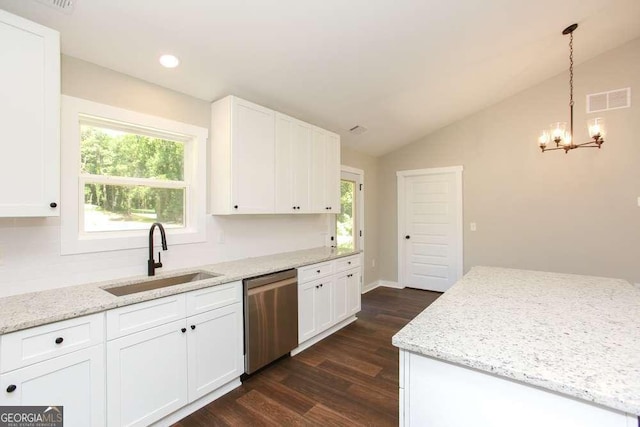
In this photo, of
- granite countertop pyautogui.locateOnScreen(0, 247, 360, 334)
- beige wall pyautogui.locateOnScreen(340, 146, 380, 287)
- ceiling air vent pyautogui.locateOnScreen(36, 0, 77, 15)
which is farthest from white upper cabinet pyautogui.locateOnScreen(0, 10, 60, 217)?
beige wall pyautogui.locateOnScreen(340, 146, 380, 287)

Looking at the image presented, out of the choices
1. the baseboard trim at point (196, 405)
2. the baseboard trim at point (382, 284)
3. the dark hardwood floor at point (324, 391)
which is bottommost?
the dark hardwood floor at point (324, 391)

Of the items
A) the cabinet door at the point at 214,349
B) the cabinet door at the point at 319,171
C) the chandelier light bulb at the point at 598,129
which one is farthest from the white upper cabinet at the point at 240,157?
the chandelier light bulb at the point at 598,129

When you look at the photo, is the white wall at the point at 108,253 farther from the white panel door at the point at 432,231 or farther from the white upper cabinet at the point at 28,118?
the white panel door at the point at 432,231

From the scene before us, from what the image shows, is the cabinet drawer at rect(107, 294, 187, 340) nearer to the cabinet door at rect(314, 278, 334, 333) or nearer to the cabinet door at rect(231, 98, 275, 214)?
the cabinet door at rect(231, 98, 275, 214)

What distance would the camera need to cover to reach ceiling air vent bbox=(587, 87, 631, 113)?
12.8 feet

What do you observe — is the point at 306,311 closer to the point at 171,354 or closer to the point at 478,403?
the point at 171,354

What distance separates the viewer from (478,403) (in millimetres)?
1105

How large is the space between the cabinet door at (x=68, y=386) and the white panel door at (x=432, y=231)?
469 cm

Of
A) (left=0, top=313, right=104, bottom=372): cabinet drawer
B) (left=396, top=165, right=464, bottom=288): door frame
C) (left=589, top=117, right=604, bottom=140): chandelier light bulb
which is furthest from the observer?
(left=396, top=165, right=464, bottom=288): door frame

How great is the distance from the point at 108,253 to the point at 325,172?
2338 millimetres

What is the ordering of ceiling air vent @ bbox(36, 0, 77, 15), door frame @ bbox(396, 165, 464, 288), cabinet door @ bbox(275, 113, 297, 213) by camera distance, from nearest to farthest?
ceiling air vent @ bbox(36, 0, 77, 15) < cabinet door @ bbox(275, 113, 297, 213) < door frame @ bbox(396, 165, 464, 288)

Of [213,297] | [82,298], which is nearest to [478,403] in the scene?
[213,297]

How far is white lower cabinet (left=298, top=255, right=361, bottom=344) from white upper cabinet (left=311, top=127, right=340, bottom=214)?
0.71 meters

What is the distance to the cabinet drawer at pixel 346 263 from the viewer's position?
3.48 meters
